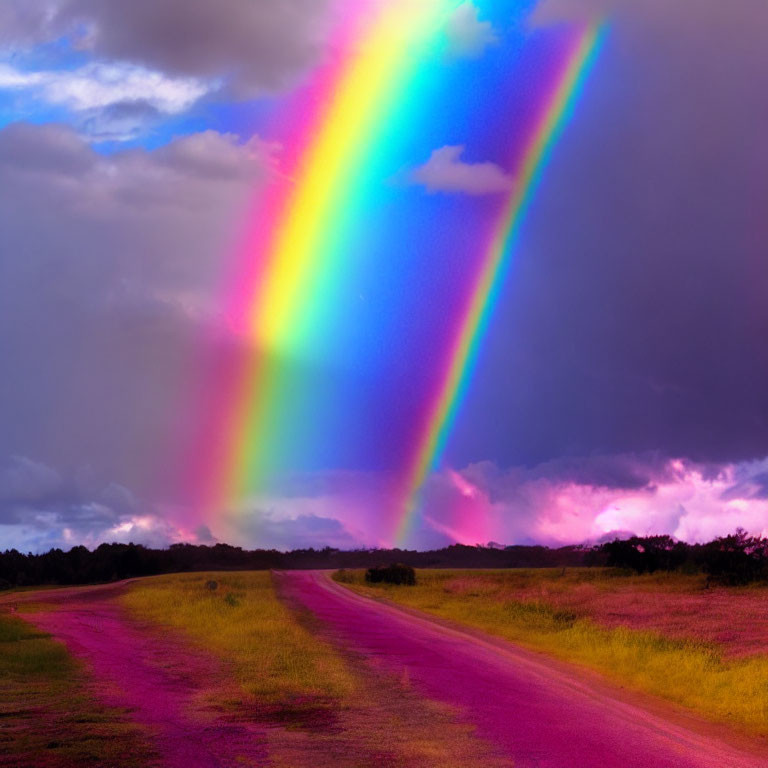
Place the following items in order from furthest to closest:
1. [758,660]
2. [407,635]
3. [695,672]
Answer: [407,635]
[758,660]
[695,672]

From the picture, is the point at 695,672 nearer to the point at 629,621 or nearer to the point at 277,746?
the point at 277,746

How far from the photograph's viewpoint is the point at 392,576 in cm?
6644

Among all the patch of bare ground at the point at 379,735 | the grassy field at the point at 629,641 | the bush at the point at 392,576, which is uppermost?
the bush at the point at 392,576

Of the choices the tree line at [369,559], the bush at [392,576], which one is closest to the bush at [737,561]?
the tree line at [369,559]

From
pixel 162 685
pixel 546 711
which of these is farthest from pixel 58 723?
pixel 546 711

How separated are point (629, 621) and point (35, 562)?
73.4 meters

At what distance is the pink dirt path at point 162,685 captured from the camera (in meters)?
10.8

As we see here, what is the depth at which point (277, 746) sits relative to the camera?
36.5 ft

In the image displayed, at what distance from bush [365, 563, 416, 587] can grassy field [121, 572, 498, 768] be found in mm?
39121

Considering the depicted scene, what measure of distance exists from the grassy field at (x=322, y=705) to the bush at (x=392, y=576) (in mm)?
39121

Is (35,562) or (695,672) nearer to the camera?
(695,672)

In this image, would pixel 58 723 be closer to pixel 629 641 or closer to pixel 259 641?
pixel 259 641

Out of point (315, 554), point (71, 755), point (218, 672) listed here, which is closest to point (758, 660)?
point (218, 672)

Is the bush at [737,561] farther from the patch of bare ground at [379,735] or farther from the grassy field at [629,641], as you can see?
the patch of bare ground at [379,735]
